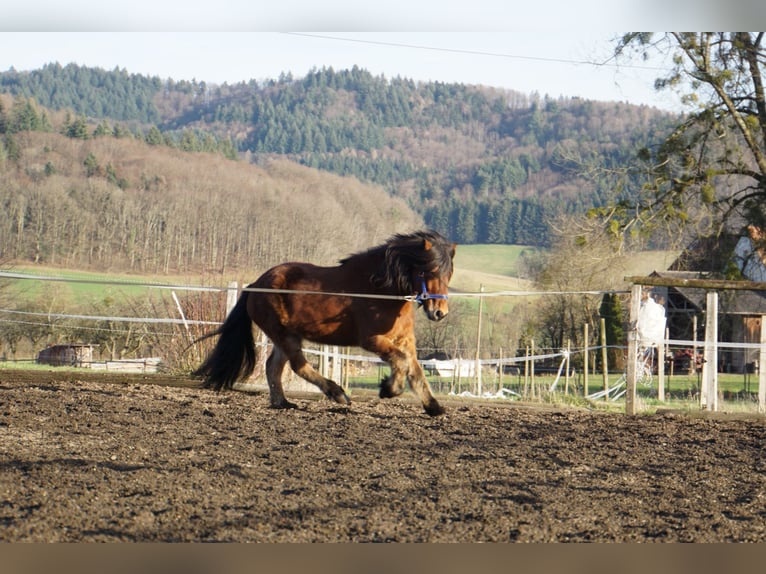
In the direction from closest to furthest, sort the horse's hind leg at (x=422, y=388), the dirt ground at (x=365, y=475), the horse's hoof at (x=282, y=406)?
the dirt ground at (x=365, y=475) → the horse's hind leg at (x=422, y=388) → the horse's hoof at (x=282, y=406)

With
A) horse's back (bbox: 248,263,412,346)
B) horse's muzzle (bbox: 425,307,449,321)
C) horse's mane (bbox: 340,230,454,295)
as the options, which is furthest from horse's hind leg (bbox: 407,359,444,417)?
horse's mane (bbox: 340,230,454,295)

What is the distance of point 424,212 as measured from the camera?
4033 inches

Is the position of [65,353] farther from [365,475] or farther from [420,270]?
[365,475]

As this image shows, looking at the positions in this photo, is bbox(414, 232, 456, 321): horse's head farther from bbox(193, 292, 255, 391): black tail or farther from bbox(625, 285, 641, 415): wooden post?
bbox(193, 292, 255, 391): black tail

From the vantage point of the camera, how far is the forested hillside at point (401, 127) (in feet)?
319

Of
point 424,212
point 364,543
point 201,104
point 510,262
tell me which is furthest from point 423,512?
point 201,104

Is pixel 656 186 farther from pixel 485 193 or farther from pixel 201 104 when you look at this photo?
pixel 201 104

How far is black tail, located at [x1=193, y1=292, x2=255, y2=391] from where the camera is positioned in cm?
878

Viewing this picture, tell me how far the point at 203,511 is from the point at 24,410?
3.93 metres

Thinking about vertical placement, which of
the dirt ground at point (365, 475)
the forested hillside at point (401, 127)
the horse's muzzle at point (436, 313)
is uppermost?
the forested hillside at point (401, 127)

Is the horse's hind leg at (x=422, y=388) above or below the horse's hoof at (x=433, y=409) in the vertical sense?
above

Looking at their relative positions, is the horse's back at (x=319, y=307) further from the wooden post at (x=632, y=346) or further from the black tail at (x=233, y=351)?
A: the wooden post at (x=632, y=346)

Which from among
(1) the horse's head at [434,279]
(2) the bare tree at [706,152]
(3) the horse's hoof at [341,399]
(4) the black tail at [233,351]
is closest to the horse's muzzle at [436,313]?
(1) the horse's head at [434,279]

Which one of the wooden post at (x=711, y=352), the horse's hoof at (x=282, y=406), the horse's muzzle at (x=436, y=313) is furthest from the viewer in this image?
the wooden post at (x=711, y=352)
